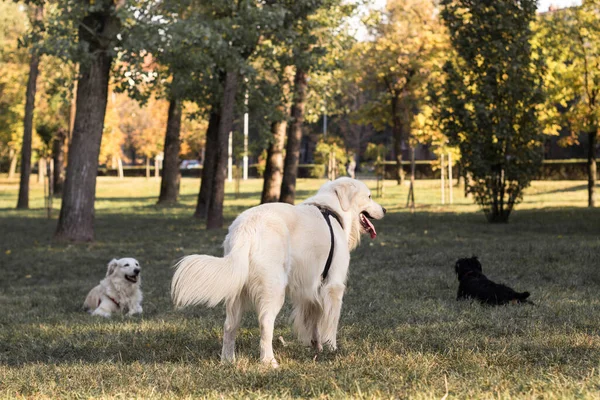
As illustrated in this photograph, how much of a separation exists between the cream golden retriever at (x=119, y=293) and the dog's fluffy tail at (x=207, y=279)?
14.4 feet

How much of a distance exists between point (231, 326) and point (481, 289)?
3598mm

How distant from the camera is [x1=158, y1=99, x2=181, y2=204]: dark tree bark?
110ft

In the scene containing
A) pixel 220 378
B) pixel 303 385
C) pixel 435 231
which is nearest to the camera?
pixel 303 385

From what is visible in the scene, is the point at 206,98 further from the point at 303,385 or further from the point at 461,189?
the point at 461,189

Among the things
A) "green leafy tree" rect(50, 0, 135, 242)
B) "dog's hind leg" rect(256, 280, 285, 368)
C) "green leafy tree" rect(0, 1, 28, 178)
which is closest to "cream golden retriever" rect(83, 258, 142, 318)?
"dog's hind leg" rect(256, 280, 285, 368)

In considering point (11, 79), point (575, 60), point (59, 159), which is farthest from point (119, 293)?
point (11, 79)

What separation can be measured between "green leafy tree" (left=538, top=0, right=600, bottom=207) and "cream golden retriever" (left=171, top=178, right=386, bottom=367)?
2229 cm

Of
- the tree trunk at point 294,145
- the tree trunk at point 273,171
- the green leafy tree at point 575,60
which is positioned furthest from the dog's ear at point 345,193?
the green leafy tree at point 575,60

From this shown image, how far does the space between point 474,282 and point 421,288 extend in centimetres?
147

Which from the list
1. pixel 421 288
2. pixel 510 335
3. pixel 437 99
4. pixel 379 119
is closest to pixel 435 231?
pixel 437 99

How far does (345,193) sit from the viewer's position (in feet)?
21.2

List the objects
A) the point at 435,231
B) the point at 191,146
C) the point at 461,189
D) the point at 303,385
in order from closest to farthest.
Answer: the point at 303,385 → the point at 435,231 → the point at 461,189 → the point at 191,146

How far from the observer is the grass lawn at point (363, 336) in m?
4.83

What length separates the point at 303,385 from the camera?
481 centimetres
